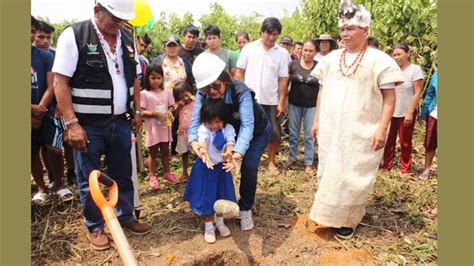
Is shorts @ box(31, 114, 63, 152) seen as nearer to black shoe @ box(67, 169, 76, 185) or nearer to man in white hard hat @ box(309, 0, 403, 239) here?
black shoe @ box(67, 169, 76, 185)

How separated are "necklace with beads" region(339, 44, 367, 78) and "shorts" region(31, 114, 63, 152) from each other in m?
2.66

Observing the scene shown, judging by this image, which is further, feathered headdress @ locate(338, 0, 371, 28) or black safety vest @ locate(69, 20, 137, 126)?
feathered headdress @ locate(338, 0, 371, 28)

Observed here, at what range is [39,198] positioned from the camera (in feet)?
12.9

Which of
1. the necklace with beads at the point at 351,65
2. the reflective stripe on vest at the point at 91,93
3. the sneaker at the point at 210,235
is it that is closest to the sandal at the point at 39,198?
the reflective stripe on vest at the point at 91,93

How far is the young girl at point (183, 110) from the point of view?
A: 14.6 ft

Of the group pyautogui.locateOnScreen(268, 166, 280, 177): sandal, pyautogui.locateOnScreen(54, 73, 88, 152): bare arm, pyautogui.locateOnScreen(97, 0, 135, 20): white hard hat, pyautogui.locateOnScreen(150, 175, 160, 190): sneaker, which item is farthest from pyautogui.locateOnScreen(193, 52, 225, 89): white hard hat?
pyautogui.locateOnScreen(268, 166, 280, 177): sandal

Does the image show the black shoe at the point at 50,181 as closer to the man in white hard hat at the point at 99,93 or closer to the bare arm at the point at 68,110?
the man in white hard hat at the point at 99,93

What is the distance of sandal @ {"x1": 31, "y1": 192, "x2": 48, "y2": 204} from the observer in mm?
3912

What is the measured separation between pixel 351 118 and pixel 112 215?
199 cm

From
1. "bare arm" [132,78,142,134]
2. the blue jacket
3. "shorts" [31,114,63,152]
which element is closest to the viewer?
"bare arm" [132,78,142,134]

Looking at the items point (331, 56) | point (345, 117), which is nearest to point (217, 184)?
point (345, 117)

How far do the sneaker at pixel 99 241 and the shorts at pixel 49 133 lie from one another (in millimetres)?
1089

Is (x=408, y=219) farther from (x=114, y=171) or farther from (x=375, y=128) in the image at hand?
Answer: (x=114, y=171)

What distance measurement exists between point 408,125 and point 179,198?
9.54 ft
